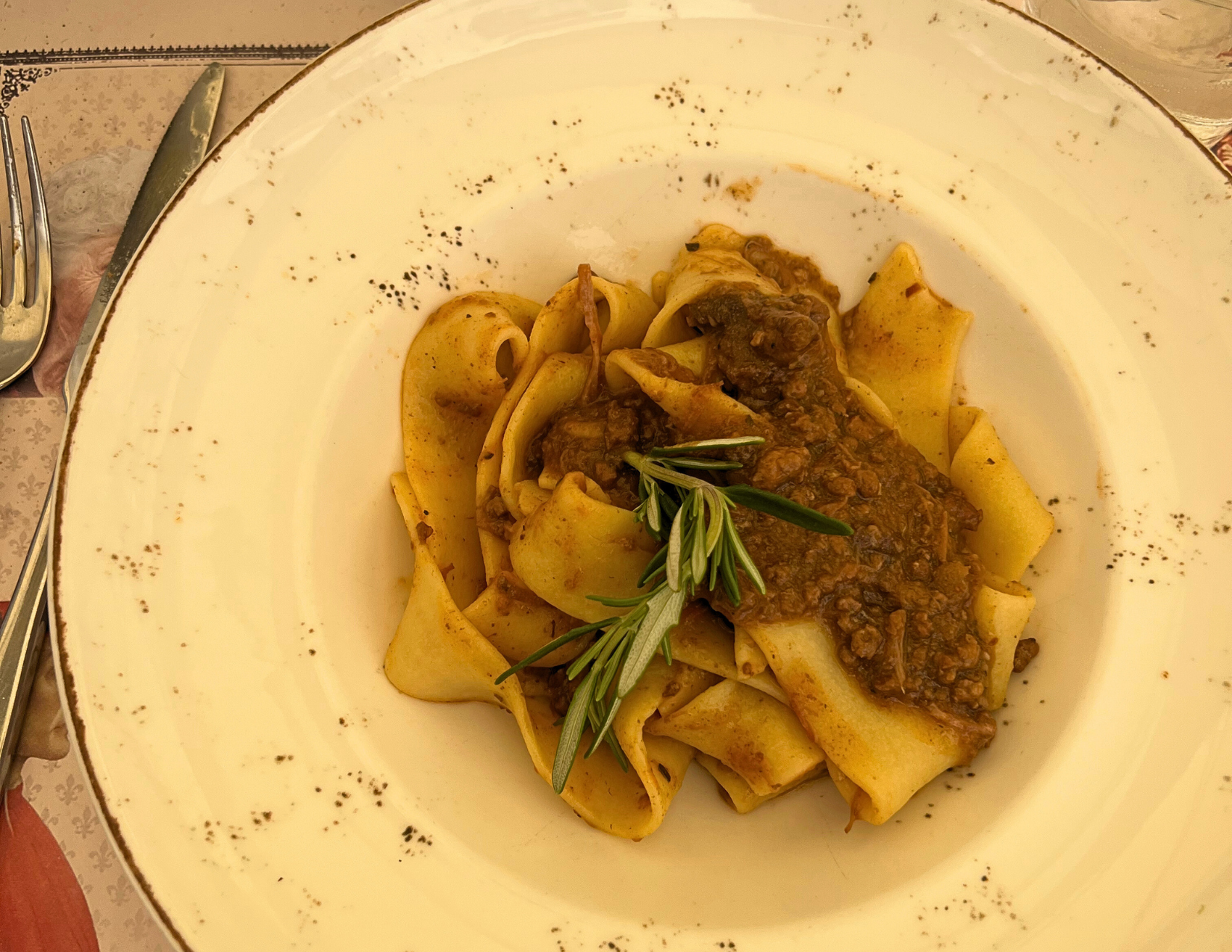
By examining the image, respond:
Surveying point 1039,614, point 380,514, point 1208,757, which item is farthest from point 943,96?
point 380,514

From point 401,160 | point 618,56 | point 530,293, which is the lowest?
point 530,293

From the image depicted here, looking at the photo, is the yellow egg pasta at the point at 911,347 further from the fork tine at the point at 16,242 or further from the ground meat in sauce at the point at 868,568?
the fork tine at the point at 16,242

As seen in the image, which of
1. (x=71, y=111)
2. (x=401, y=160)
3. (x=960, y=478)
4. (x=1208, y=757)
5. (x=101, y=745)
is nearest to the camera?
(x=101, y=745)

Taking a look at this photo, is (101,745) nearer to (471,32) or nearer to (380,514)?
(380,514)

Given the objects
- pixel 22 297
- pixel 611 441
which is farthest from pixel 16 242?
pixel 611 441

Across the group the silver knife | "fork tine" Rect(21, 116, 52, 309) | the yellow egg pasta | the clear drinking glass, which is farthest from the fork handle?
the clear drinking glass

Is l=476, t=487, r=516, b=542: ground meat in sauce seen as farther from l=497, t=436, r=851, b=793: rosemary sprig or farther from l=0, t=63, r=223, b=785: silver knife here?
l=0, t=63, r=223, b=785: silver knife
